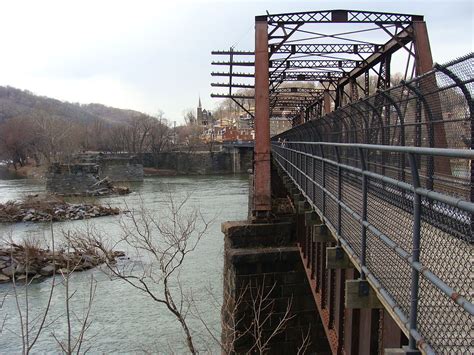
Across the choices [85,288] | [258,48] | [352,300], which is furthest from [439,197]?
[85,288]

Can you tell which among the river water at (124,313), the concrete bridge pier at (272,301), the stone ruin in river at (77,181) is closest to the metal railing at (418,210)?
the concrete bridge pier at (272,301)

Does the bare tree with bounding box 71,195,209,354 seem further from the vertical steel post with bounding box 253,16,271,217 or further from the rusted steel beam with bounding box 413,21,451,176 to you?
the rusted steel beam with bounding box 413,21,451,176

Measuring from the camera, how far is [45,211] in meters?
32.3

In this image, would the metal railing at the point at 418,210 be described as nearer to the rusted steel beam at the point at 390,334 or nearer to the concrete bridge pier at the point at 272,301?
the rusted steel beam at the point at 390,334

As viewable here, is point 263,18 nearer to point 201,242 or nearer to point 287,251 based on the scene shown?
point 287,251

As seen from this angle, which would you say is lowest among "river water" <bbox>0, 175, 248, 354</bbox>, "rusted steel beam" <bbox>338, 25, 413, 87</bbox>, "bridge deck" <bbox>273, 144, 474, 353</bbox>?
"river water" <bbox>0, 175, 248, 354</bbox>

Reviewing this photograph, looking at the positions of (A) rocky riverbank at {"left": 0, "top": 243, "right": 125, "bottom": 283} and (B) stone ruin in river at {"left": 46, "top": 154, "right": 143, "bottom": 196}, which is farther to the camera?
(B) stone ruin in river at {"left": 46, "top": 154, "right": 143, "bottom": 196}

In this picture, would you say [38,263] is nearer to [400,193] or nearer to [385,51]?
[385,51]

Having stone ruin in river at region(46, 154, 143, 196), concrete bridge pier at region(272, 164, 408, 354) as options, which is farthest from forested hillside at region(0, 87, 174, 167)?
concrete bridge pier at region(272, 164, 408, 354)

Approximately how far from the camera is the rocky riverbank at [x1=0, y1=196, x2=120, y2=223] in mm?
31062

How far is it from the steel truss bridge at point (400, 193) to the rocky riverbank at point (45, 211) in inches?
924

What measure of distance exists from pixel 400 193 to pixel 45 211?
31.9 meters

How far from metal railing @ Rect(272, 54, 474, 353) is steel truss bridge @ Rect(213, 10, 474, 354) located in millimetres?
10

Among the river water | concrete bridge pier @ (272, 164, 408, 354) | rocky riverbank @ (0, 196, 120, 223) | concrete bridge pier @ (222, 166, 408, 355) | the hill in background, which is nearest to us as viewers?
concrete bridge pier @ (272, 164, 408, 354)
